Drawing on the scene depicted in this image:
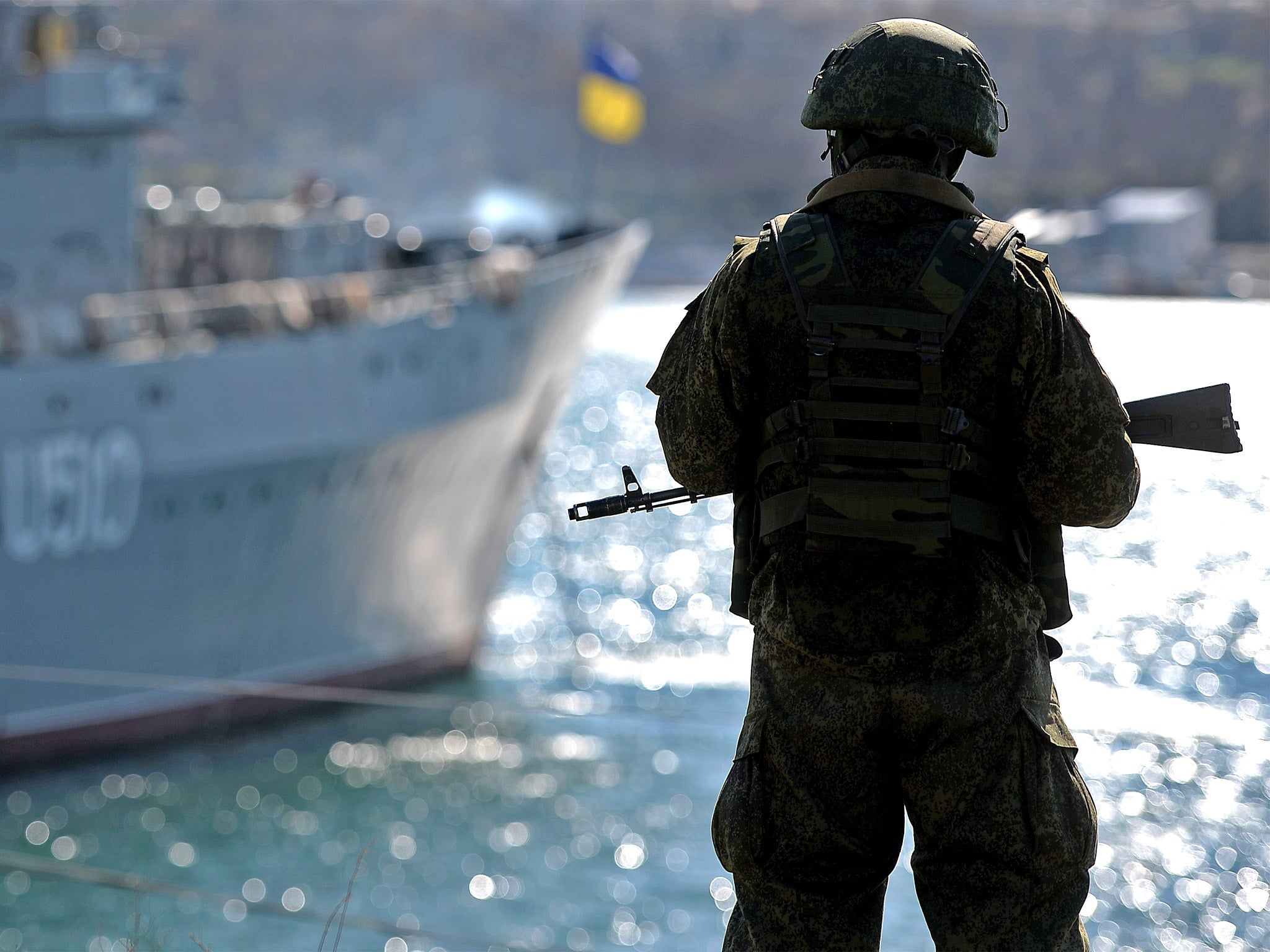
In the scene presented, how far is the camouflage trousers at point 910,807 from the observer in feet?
7.26

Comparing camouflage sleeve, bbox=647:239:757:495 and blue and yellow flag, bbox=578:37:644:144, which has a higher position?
blue and yellow flag, bbox=578:37:644:144

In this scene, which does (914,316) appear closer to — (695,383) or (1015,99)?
(695,383)

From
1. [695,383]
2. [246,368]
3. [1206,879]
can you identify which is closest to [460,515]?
[246,368]

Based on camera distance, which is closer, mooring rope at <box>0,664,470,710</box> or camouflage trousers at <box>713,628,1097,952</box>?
camouflage trousers at <box>713,628,1097,952</box>

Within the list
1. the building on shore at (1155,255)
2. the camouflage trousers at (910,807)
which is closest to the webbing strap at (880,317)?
the camouflage trousers at (910,807)

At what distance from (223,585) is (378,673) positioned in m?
2.80

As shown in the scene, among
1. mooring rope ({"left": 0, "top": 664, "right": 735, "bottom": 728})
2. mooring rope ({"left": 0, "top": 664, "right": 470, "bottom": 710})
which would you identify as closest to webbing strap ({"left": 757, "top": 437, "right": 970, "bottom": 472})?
mooring rope ({"left": 0, "top": 664, "right": 735, "bottom": 728})

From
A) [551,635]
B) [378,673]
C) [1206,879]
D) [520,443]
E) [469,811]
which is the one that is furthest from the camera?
[551,635]

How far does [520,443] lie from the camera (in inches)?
661

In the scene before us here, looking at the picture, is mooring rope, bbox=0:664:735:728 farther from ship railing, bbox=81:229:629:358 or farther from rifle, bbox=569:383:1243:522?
ship railing, bbox=81:229:629:358

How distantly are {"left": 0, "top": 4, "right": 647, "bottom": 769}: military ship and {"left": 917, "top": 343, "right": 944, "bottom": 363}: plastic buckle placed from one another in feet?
24.5

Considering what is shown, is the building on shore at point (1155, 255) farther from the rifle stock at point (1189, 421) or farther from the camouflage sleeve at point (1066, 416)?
the camouflage sleeve at point (1066, 416)

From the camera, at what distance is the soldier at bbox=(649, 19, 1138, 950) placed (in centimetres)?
220

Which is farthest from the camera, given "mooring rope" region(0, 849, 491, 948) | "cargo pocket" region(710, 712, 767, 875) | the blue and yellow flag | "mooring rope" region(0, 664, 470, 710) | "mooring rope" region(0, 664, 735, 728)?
the blue and yellow flag
